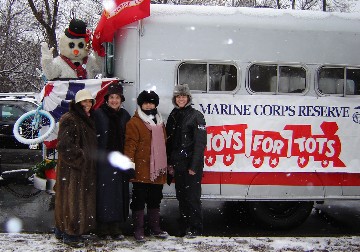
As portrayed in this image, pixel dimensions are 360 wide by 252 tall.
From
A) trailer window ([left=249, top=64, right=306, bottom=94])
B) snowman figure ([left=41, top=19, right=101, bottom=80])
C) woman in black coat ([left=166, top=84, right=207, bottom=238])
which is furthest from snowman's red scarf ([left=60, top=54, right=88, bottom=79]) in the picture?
trailer window ([left=249, top=64, right=306, bottom=94])

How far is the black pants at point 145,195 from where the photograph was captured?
550 centimetres

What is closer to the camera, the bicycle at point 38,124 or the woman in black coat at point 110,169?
the woman in black coat at point 110,169

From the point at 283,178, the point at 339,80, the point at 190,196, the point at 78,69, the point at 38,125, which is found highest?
the point at 78,69

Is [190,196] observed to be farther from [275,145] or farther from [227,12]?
[227,12]

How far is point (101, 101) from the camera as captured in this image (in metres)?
5.98

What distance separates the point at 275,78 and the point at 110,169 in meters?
2.50

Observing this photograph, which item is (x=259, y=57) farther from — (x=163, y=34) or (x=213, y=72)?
(x=163, y=34)

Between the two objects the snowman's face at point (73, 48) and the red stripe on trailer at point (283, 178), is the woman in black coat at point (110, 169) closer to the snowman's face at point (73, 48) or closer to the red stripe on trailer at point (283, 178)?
the red stripe on trailer at point (283, 178)

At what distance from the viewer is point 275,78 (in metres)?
6.11

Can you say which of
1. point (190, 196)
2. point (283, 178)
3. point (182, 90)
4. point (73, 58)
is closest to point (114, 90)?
point (182, 90)

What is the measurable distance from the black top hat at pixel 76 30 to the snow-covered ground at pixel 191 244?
117 inches

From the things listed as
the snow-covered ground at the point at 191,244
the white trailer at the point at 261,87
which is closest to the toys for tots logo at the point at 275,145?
the white trailer at the point at 261,87

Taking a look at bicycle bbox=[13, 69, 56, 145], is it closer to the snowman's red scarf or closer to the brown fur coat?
the snowman's red scarf

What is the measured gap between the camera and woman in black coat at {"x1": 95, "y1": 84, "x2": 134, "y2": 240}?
5.35 meters
